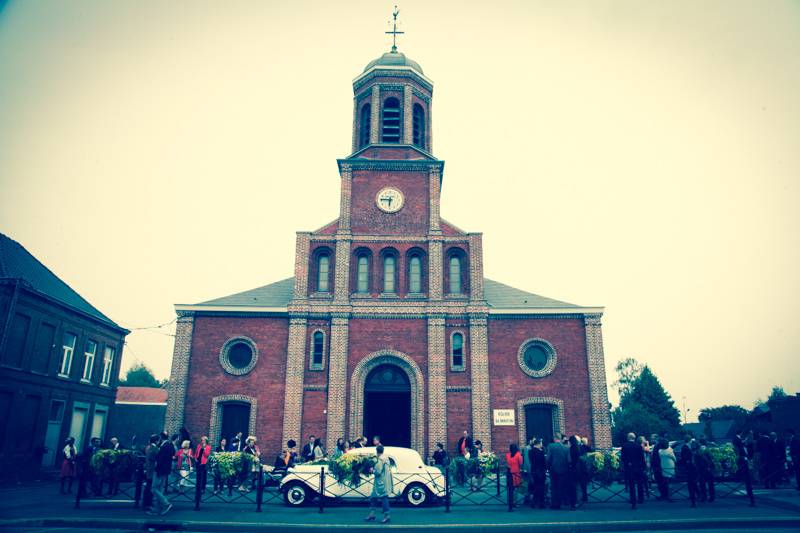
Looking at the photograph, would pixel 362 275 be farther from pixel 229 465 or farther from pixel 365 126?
pixel 229 465

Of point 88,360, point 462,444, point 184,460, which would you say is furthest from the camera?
point 88,360

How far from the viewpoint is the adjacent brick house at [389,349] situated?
71.2ft

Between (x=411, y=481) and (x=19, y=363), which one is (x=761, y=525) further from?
(x=19, y=363)

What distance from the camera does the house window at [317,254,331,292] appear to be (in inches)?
928

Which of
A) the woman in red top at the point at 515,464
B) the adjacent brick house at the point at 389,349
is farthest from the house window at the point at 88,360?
the woman in red top at the point at 515,464

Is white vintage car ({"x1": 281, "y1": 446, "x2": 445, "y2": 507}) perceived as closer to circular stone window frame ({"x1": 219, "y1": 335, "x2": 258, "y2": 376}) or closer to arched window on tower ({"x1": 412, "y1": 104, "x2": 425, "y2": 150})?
circular stone window frame ({"x1": 219, "y1": 335, "x2": 258, "y2": 376})

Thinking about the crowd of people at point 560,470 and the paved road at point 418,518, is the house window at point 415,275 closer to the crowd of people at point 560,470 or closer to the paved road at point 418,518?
the crowd of people at point 560,470

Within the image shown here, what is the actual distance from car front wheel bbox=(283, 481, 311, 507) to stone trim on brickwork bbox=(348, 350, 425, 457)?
7.56 meters

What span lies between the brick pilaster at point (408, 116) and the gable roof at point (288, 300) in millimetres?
7960

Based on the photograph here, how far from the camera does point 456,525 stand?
418 inches

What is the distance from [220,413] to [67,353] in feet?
29.6

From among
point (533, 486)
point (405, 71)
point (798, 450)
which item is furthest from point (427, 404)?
point (405, 71)

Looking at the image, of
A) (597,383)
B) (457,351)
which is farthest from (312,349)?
(597,383)

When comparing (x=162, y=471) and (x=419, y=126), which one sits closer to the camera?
(x=162, y=471)
